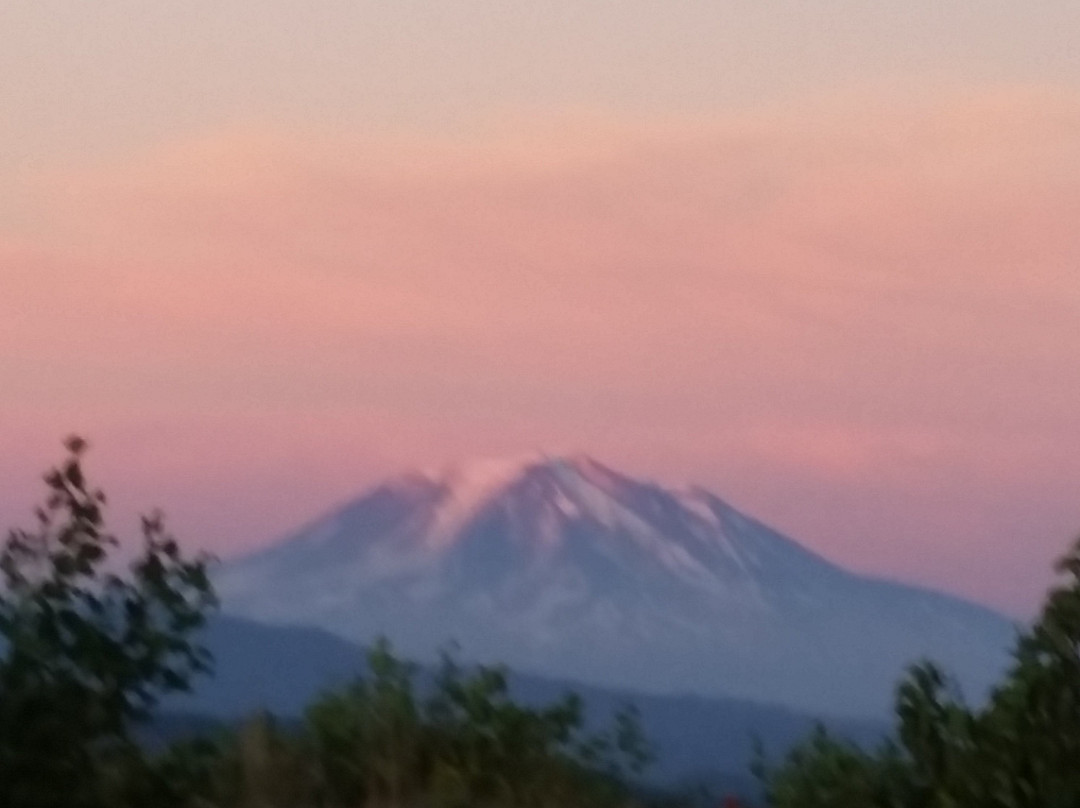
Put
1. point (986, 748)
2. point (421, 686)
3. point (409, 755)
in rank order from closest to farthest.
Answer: point (986, 748)
point (409, 755)
point (421, 686)

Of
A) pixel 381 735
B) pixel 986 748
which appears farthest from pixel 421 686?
pixel 986 748

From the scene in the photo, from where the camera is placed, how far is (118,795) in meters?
13.1

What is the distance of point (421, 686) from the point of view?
45.7ft

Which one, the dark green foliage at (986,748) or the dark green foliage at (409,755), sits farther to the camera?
the dark green foliage at (409,755)

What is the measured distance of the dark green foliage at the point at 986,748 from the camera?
11492 millimetres

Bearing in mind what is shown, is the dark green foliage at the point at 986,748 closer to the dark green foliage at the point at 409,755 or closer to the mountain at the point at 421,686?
the mountain at the point at 421,686

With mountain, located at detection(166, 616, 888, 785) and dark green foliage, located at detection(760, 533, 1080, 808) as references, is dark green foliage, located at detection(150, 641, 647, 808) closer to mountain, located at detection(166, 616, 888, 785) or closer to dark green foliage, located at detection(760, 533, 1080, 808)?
mountain, located at detection(166, 616, 888, 785)

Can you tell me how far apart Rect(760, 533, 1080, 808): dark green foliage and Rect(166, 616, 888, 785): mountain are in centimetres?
37

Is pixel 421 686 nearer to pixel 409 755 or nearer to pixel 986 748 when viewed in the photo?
pixel 409 755

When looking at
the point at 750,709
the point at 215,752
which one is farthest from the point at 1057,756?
the point at 750,709

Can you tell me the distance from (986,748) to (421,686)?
10.9ft

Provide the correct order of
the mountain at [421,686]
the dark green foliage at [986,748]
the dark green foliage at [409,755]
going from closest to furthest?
the dark green foliage at [986,748] → the dark green foliage at [409,755] → the mountain at [421,686]

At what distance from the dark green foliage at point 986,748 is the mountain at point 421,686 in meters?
0.37

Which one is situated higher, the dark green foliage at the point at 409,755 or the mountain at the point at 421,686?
the mountain at the point at 421,686
